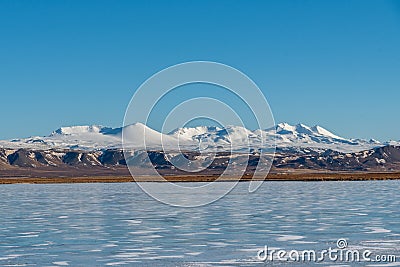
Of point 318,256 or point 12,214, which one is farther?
point 12,214

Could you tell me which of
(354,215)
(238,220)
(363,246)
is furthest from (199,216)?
(363,246)

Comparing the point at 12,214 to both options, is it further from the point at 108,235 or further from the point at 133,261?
the point at 133,261

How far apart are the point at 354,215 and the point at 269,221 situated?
4.06 metres

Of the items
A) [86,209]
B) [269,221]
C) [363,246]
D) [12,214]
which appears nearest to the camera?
[363,246]

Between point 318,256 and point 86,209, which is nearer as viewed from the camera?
point 318,256

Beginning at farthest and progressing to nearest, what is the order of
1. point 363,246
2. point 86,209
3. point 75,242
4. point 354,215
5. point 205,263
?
point 86,209
point 354,215
point 75,242
point 363,246
point 205,263

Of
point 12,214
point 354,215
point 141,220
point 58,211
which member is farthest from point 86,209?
point 354,215

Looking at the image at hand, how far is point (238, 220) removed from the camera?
2627 centimetres

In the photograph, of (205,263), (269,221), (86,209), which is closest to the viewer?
(205,263)

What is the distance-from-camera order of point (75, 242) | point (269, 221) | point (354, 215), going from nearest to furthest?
point (75, 242)
point (269, 221)
point (354, 215)

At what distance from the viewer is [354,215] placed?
2736 cm

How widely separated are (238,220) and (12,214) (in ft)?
36.0

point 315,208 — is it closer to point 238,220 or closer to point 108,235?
point 238,220

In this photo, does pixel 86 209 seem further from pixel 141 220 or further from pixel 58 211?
pixel 141 220
